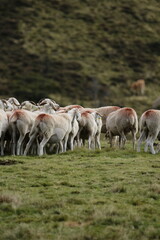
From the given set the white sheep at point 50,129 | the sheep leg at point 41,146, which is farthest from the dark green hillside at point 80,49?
the sheep leg at point 41,146

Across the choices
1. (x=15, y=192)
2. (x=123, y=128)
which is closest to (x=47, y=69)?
(x=123, y=128)

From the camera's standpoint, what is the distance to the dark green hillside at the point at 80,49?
57.9 m

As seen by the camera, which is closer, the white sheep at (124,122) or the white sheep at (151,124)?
the white sheep at (151,124)

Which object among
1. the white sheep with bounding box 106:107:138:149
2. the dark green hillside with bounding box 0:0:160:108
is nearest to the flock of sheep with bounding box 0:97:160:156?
the white sheep with bounding box 106:107:138:149

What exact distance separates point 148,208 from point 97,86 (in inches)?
1940

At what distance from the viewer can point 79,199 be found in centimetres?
1027

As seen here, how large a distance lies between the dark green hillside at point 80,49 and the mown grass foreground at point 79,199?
40.1 metres

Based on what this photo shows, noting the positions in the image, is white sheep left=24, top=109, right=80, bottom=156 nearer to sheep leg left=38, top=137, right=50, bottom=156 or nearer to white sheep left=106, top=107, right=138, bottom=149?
sheep leg left=38, top=137, right=50, bottom=156

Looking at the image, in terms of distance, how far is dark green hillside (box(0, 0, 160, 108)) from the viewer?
190 feet

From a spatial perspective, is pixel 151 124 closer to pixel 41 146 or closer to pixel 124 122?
pixel 124 122

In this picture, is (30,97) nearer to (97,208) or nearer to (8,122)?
(8,122)

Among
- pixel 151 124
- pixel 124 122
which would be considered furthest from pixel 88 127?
pixel 151 124

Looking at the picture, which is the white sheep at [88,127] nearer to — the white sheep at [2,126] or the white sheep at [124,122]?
the white sheep at [124,122]

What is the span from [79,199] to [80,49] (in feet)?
190
